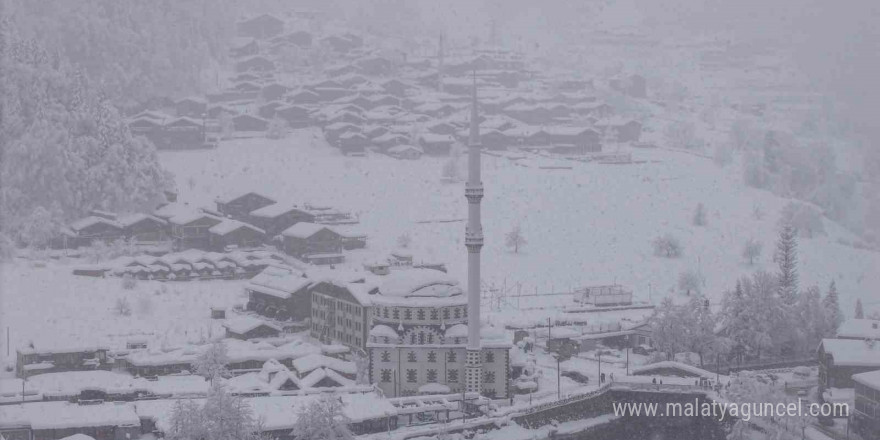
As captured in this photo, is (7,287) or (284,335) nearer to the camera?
(284,335)

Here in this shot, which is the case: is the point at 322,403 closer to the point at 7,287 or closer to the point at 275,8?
the point at 7,287

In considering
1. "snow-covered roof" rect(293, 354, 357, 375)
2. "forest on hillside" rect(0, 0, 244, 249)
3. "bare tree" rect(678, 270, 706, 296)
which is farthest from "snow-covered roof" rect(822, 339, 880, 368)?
"forest on hillside" rect(0, 0, 244, 249)

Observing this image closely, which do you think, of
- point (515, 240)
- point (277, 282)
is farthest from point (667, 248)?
point (277, 282)

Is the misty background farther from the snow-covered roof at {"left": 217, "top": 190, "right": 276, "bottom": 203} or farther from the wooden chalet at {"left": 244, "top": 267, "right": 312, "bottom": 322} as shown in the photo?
the wooden chalet at {"left": 244, "top": 267, "right": 312, "bottom": 322}

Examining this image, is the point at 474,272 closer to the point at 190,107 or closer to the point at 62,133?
the point at 62,133

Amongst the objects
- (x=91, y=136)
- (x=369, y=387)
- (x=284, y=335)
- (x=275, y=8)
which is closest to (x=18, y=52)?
(x=91, y=136)
